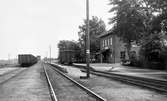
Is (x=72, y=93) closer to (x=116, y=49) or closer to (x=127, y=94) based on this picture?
(x=127, y=94)

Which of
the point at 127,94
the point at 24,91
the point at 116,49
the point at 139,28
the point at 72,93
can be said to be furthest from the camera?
the point at 116,49

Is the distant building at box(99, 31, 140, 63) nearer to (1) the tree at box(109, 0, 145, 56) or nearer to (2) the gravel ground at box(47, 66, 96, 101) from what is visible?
(1) the tree at box(109, 0, 145, 56)

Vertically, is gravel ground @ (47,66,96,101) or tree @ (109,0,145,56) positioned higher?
tree @ (109,0,145,56)

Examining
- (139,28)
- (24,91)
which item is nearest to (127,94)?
(24,91)

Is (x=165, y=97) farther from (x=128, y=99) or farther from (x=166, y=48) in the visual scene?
(x=166, y=48)

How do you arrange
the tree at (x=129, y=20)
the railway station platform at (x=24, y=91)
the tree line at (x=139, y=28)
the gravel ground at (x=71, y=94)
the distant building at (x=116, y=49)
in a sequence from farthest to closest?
1. the distant building at (x=116, y=49)
2. the tree at (x=129, y=20)
3. the tree line at (x=139, y=28)
4. the railway station platform at (x=24, y=91)
5. the gravel ground at (x=71, y=94)

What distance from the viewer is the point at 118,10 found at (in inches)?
1431

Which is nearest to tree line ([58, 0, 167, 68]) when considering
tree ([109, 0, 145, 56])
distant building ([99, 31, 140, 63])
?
tree ([109, 0, 145, 56])

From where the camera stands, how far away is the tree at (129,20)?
1374 inches

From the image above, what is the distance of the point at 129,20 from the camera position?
3494 cm

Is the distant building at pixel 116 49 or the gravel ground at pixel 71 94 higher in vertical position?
the distant building at pixel 116 49

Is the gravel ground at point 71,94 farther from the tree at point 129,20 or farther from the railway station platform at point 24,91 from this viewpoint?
the tree at point 129,20

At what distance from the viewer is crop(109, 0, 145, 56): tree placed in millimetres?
34906

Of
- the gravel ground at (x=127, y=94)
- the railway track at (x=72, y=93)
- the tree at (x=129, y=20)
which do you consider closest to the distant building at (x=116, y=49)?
the tree at (x=129, y=20)
